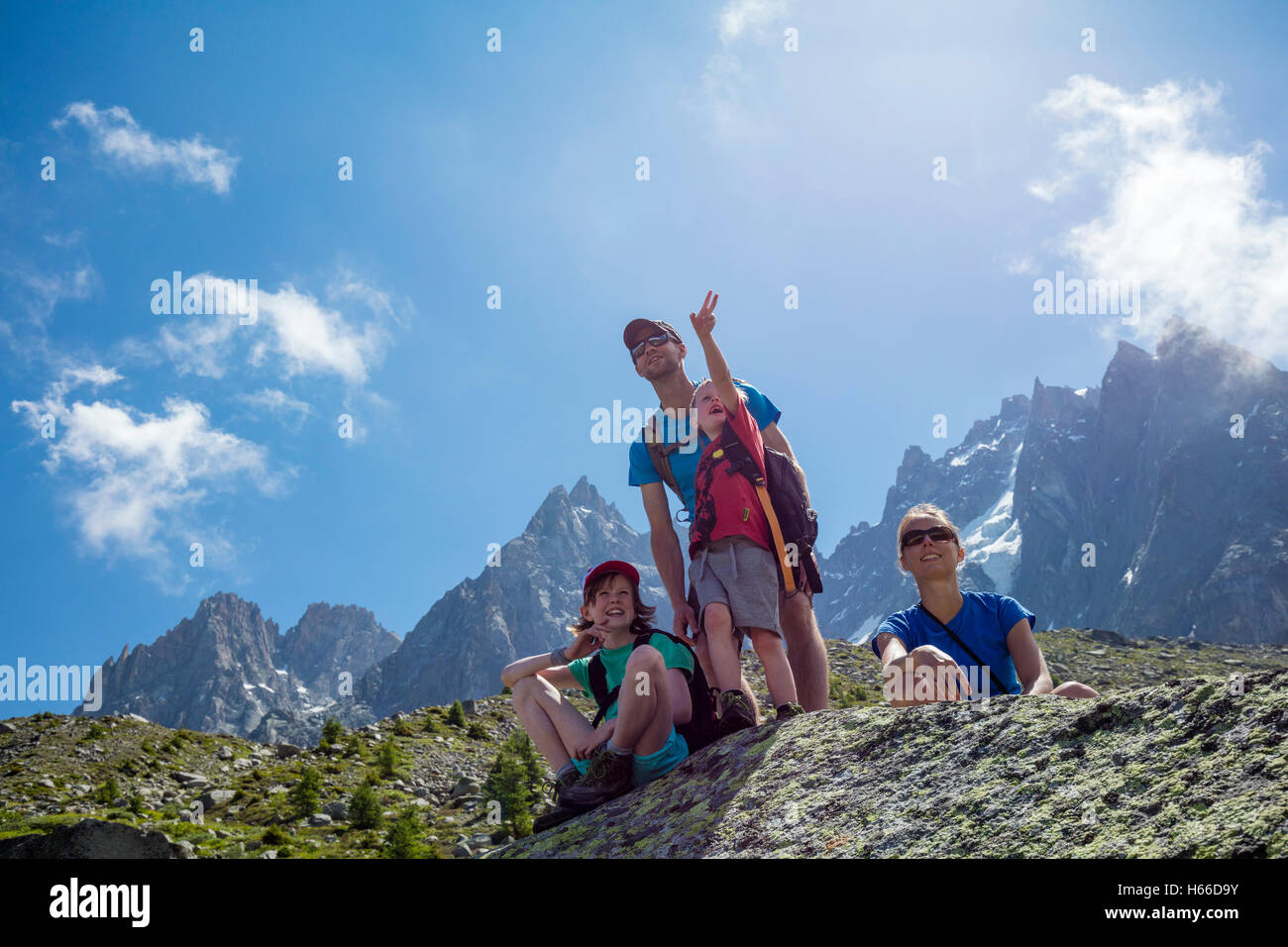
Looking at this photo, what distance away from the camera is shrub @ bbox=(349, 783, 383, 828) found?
53.5ft

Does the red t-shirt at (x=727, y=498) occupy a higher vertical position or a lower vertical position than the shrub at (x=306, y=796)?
higher

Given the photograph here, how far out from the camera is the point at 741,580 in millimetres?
5730

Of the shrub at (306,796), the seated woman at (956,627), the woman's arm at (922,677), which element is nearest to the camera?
the woman's arm at (922,677)

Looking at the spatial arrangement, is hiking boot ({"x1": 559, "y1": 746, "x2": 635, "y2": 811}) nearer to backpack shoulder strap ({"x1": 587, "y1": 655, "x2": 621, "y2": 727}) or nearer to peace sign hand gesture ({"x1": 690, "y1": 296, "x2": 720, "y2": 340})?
backpack shoulder strap ({"x1": 587, "y1": 655, "x2": 621, "y2": 727})

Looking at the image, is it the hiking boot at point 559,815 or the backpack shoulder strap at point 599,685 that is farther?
the backpack shoulder strap at point 599,685

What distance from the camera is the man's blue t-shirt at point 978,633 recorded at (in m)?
4.94

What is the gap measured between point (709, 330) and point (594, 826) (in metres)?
3.72

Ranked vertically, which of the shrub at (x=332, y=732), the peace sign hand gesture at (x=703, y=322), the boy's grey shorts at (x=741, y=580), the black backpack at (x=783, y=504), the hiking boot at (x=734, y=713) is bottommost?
the shrub at (x=332, y=732)

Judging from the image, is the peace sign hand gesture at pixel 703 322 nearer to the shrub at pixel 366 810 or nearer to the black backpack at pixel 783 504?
the black backpack at pixel 783 504

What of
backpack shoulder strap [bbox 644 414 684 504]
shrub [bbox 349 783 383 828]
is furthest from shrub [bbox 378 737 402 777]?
backpack shoulder strap [bbox 644 414 684 504]

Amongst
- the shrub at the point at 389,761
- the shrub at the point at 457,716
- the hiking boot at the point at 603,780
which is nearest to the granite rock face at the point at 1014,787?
the hiking boot at the point at 603,780

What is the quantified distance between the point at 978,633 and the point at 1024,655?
0.32 meters

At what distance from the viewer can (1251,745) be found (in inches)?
86.0
